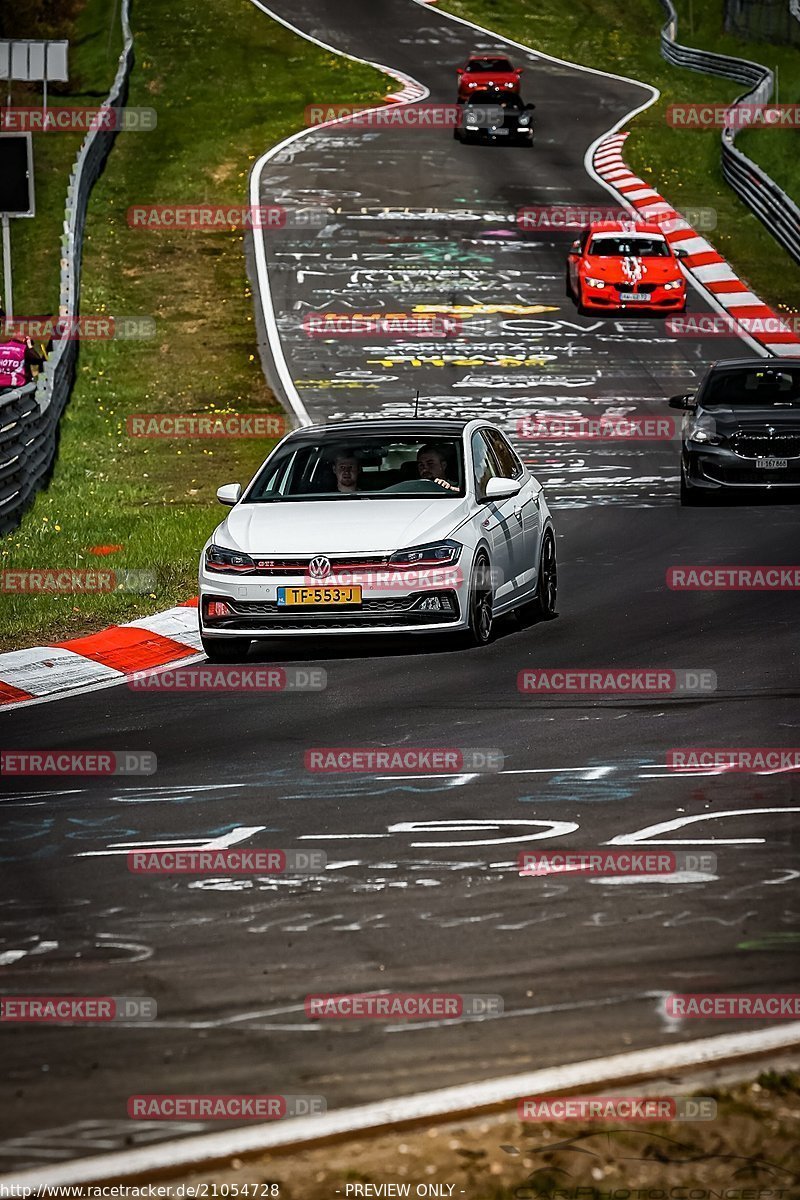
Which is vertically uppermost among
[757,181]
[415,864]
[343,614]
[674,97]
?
[415,864]

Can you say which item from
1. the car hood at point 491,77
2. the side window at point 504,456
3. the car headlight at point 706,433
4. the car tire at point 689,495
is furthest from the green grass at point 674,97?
the side window at point 504,456

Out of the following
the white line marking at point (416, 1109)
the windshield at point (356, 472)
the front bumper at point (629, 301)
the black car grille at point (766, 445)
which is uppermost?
the white line marking at point (416, 1109)

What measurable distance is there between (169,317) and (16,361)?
825 cm

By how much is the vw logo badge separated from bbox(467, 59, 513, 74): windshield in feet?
133

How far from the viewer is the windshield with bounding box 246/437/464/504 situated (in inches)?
556

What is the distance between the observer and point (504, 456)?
15.3 metres

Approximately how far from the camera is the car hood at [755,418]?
20.4m

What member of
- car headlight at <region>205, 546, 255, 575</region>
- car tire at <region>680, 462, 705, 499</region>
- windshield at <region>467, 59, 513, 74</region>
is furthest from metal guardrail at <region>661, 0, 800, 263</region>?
car headlight at <region>205, 546, 255, 575</region>

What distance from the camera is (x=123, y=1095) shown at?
5516 mm

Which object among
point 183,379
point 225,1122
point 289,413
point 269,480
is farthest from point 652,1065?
point 183,379

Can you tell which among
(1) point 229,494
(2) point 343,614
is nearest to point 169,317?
(1) point 229,494

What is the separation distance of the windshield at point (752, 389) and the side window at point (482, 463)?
6.55 metres

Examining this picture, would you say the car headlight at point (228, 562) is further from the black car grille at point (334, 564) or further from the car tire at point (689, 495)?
the car tire at point (689, 495)

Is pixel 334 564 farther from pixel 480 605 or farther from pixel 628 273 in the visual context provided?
pixel 628 273
